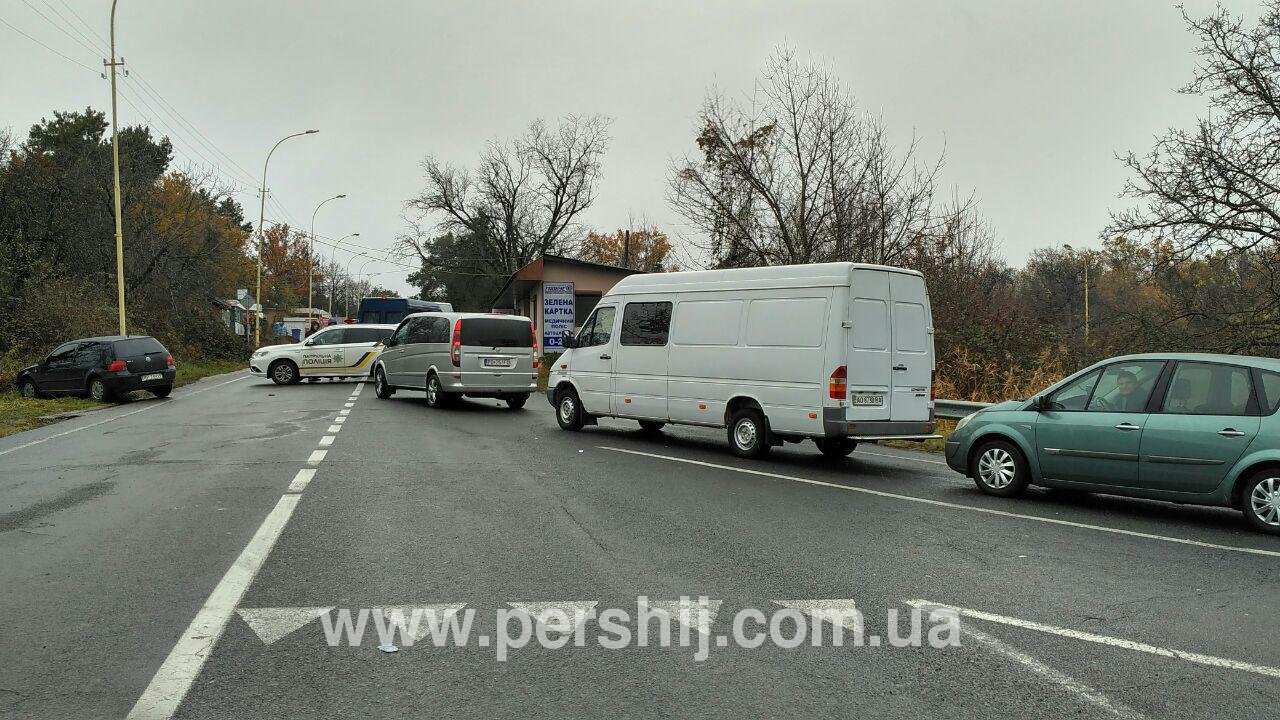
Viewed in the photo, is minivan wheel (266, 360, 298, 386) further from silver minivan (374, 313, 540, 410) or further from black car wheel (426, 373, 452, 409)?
black car wheel (426, 373, 452, 409)

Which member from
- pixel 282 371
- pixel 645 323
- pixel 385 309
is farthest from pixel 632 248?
pixel 645 323

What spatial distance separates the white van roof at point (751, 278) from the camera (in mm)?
11609

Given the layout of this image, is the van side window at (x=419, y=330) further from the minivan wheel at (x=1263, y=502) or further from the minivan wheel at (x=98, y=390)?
the minivan wheel at (x=1263, y=502)

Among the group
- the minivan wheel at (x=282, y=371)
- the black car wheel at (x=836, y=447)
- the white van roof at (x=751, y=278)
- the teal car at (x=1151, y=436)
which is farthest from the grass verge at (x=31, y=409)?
the teal car at (x=1151, y=436)

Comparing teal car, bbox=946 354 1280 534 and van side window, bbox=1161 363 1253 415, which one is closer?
teal car, bbox=946 354 1280 534

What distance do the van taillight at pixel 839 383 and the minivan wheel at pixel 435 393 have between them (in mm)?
10981

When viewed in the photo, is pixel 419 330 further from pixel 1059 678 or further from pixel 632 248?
pixel 632 248

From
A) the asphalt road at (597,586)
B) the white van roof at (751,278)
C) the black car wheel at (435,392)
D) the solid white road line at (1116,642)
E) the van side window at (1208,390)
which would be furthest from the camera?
the black car wheel at (435,392)

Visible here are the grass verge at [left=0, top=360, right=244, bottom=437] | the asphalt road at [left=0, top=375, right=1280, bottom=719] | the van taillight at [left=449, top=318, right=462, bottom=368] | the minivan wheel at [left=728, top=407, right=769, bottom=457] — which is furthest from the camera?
the van taillight at [left=449, top=318, right=462, bottom=368]

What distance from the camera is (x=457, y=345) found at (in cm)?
1952

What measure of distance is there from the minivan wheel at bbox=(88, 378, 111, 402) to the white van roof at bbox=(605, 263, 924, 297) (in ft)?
47.6

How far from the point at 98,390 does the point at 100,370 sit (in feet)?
1.63

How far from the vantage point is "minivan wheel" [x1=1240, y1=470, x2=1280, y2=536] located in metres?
7.75

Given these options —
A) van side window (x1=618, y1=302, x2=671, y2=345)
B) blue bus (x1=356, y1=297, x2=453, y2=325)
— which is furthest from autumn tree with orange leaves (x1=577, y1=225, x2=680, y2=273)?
van side window (x1=618, y1=302, x2=671, y2=345)
